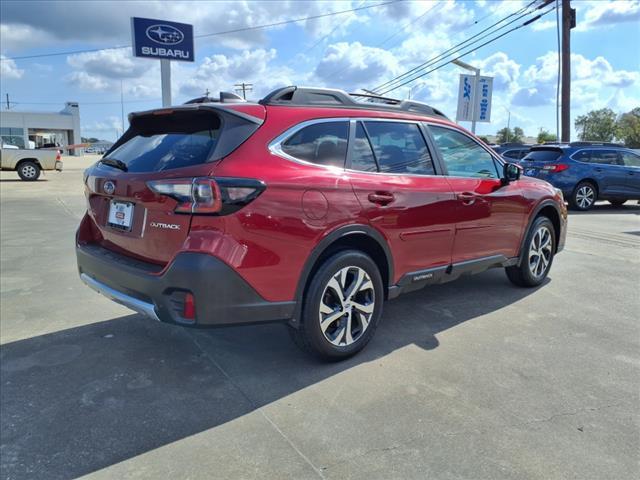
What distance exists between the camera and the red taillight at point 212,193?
269cm

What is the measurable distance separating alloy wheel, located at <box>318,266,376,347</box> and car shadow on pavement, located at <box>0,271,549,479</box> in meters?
0.23

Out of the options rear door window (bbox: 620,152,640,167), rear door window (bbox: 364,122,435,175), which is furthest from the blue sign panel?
rear door window (bbox: 364,122,435,175)

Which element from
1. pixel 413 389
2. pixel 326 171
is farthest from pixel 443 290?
pixel 326 171

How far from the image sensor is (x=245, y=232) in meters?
2.78

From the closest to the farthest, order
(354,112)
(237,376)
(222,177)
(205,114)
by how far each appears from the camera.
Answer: (222,177), (205,114), (237,376), (354,112)

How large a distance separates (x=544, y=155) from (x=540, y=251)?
8674 mm

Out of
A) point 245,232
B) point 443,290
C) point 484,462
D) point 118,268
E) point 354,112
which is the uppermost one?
point 354,112

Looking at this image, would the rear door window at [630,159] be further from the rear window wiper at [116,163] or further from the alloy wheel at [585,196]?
the rear window wiper at [116,163]

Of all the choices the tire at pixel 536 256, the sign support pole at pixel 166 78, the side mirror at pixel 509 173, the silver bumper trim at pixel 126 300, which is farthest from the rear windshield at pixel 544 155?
the sign support pole at pixel 166 78

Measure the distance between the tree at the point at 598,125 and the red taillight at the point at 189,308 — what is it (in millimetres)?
84893

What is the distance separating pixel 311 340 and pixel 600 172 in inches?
475

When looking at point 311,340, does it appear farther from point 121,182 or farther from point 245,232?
point 121,182

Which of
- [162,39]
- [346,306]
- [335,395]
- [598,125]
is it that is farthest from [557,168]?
[598,125]

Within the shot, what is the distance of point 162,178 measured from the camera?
288 cm
